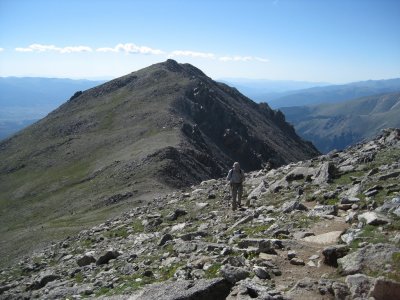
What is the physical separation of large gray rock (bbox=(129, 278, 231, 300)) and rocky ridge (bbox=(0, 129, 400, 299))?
0.03m

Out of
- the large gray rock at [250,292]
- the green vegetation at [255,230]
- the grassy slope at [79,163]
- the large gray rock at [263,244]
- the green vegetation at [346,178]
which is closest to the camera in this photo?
the large gray rock at [250,292]

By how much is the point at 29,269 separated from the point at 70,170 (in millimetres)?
63294

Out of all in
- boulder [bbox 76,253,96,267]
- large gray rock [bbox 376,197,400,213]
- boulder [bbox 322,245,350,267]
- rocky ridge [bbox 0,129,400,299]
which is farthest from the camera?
boulder [bbox 76,253,96,267]

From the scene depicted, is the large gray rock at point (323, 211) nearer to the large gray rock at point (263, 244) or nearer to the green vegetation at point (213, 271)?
the large gray rock at point (263, 244)

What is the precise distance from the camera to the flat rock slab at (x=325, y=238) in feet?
48.3

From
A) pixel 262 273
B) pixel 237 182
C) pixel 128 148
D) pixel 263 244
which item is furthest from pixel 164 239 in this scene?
pixel 128 148

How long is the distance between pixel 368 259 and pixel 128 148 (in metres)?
74.1

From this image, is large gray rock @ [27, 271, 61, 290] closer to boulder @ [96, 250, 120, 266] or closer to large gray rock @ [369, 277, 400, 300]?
boulder @ [96, 250, 120, 266]

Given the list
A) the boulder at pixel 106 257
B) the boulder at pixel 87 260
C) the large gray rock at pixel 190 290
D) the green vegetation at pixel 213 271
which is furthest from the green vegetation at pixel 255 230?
the boulder at pixel 87 260

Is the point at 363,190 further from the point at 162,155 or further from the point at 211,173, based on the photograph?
the point at 211,173

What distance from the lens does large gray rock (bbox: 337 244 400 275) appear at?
11.5m

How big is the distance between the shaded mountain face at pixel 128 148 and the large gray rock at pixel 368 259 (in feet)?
120

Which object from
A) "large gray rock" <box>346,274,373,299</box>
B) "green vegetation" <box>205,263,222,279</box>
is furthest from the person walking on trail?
"large gray rock" <box>346,274,373,299</box>

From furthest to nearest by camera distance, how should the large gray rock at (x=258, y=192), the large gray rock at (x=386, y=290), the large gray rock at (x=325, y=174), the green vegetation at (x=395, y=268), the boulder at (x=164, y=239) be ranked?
the large gray rock at (x=258, y=192) < the large gray rock at (x=325, y=174) < the boulder at (x=164, y=239) < the green vegetation at (x=395, y=268) < the large gray rock at (x=386, y=290)
